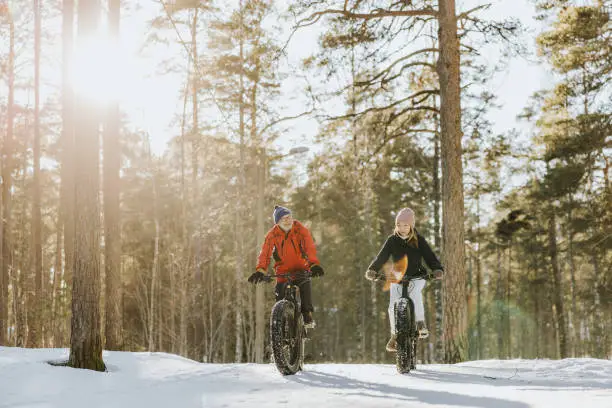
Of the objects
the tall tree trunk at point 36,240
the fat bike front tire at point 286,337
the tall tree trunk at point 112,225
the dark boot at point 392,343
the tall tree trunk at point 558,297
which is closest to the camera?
the fat bike front tire at point 286,337

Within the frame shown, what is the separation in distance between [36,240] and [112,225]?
9462 mm

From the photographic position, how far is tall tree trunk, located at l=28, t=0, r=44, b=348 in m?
17.2

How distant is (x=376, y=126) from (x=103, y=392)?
377 inches

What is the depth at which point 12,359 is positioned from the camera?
7.59 metres

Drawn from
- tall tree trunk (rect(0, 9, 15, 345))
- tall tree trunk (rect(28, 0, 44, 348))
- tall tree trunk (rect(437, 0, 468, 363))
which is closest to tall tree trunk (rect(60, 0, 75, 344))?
tall tree trunk (rect(28, 0, 44, 348))

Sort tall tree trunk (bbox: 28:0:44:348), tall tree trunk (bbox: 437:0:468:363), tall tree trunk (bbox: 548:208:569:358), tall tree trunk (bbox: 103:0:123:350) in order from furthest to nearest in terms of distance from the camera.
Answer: tall tree trunk (bbox: 548:208:569:358) → tall tree trunk (bbox: 28:0:44:348) → tall tree trunk (bbox: 437:0:468:363) → tall tree trunk (bbox: 103:0:123:350)

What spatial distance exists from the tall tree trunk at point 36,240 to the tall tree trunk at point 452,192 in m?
10.8

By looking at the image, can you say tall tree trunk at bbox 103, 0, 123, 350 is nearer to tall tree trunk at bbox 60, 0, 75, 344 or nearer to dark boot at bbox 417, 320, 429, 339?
tall tree trunk at bbox 60, 0, 75, 344

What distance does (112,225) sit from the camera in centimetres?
1196

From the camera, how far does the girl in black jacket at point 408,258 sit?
26.8ft

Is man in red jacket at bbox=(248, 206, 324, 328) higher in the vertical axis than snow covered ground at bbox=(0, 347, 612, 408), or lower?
higher

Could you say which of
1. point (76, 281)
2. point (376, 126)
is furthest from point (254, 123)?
point (76, 281)

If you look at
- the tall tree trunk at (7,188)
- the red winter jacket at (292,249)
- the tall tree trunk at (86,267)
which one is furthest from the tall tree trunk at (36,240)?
the red winter jacket at (292,249)

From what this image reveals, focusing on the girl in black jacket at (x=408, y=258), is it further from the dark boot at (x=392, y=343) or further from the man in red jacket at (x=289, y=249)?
the man in red jacket at (x=289, y=249)
